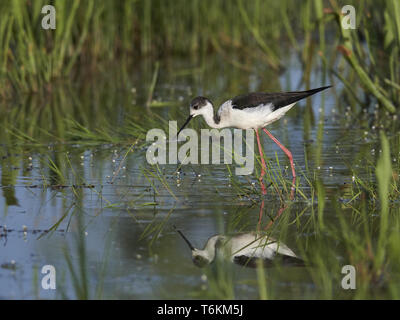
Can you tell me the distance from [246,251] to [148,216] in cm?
101

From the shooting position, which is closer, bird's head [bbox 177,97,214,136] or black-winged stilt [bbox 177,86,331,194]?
black-winged stilt [bbox 177,86,331,194]

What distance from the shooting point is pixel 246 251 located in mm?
4754

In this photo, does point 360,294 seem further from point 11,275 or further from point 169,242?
point 11,275

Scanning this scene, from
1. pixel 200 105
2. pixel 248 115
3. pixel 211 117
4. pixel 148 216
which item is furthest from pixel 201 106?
pixel 148 216

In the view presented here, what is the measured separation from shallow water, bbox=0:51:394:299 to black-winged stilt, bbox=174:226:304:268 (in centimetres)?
7

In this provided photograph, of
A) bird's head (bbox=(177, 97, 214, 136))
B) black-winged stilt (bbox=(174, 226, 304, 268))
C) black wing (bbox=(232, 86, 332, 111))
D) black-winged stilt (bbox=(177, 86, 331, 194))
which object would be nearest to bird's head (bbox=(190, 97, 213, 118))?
bird's head (bbox=(177, 97, 214, 136))

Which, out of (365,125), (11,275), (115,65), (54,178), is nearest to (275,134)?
(365,125)

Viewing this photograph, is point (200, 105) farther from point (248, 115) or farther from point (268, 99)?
point (268, 99)

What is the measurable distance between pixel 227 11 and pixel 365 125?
6590mm

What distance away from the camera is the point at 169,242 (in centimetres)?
496

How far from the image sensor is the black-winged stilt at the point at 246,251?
4559 mm

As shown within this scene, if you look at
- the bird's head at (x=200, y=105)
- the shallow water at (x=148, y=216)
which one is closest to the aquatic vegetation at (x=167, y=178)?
the shallow water at (x=148, y=216)

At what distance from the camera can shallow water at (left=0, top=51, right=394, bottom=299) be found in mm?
4207

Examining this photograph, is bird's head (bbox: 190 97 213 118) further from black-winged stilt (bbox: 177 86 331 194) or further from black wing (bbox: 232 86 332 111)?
black wing (bbox: 232 86 332 111)
